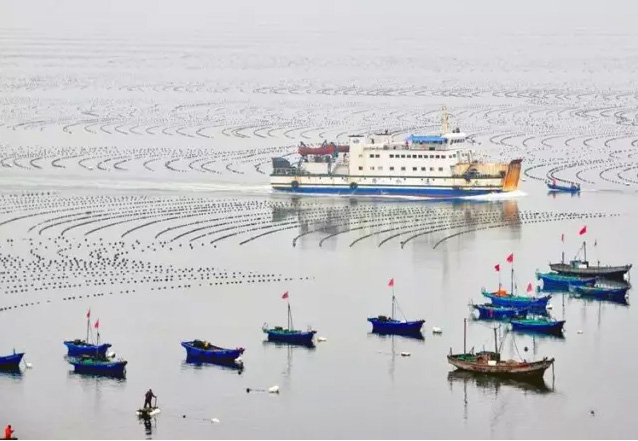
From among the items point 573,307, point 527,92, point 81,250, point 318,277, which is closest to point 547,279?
point 573,307

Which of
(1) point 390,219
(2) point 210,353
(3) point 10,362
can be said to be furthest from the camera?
(1) point 390,219

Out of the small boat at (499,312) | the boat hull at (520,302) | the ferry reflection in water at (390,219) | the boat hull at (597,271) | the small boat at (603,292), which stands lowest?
the small boat at (499,312)

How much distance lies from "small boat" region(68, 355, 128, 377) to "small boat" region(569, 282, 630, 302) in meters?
23.4

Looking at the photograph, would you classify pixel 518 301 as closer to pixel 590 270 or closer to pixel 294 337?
pixel 590 270

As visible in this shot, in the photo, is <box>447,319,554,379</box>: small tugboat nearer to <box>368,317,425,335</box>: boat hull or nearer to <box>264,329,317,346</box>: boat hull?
<box>368,317,425,335</box>: boat hull

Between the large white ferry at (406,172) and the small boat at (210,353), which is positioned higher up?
the large white ferry at (406,172)

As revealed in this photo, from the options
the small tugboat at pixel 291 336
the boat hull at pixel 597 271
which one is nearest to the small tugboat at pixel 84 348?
the small tugboat at pixel 291 336

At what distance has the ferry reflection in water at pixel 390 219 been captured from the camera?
97.8 m

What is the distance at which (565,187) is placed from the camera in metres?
115

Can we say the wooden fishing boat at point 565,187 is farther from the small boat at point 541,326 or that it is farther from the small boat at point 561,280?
the small boat at point 541,326

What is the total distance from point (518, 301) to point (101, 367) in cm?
1921

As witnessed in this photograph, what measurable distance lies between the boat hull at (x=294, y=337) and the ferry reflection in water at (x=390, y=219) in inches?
936

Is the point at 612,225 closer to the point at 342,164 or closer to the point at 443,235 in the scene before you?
the point at 443,235

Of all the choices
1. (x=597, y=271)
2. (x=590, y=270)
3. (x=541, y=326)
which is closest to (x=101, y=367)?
(x=541, y=326)
